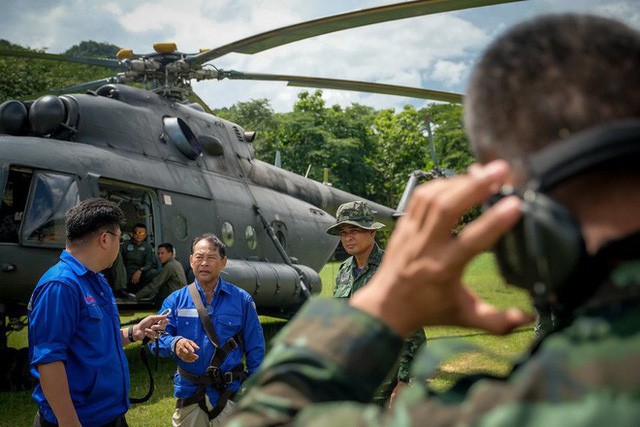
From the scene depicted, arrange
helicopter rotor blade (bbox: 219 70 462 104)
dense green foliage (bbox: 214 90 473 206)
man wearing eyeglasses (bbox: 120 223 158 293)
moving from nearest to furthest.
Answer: man wearing eyeglasses (bbox: 120 223 158 293) → helicopter rotor blade (bbox: 219 70 462 104) → dense green foliage (bbox: 214 90 473 206)

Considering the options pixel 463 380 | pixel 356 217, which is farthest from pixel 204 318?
pixel 463 380

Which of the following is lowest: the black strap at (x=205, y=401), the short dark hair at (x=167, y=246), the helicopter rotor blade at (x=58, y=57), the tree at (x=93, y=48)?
the black strap at (x=205, y=401)

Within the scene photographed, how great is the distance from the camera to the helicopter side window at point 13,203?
22.5 ft

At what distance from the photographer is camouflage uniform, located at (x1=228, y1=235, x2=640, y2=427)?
2.39ft

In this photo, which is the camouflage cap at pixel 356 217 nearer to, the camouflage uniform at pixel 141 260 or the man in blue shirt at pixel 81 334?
the man in blue shirt at pixel 81 334

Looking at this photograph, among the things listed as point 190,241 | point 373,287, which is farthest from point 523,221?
point 190,241

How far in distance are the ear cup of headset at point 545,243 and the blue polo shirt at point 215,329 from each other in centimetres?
377

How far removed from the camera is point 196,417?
4.43 m

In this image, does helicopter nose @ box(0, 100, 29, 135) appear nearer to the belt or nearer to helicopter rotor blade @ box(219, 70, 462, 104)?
helicopter rotor blade @ box(219, 70, 462, 104)

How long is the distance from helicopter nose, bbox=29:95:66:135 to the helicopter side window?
634mm

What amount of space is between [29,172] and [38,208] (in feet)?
1.35

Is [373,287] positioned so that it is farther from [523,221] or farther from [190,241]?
[190,241]

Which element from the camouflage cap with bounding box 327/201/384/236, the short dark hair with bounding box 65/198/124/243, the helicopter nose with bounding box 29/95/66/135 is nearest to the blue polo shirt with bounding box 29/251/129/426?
the short dark hair with bounding box 65/198/124/243

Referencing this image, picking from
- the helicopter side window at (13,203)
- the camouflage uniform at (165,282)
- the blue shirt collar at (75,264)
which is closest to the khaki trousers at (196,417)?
the blue shirt collar at (75,264)
